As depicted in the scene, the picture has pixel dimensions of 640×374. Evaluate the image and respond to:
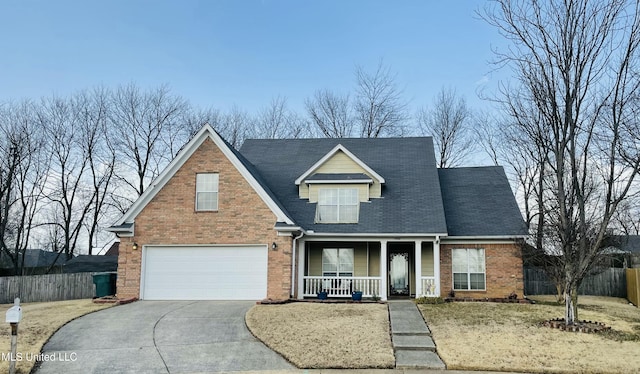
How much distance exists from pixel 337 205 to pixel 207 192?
5.32 meters

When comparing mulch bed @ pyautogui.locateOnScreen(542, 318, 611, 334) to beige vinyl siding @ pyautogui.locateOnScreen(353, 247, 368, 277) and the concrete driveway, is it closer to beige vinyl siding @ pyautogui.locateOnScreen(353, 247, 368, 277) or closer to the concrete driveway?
the concrete driveway

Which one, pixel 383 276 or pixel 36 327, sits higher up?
pixel 383 276

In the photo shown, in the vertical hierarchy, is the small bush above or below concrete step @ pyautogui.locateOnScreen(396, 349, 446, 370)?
above

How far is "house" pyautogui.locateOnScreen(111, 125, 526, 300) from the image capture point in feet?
60.8

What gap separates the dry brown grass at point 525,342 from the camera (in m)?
10.3

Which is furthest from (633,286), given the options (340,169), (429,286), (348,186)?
(340,169)

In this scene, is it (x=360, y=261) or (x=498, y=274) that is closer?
(x=498, y=274)

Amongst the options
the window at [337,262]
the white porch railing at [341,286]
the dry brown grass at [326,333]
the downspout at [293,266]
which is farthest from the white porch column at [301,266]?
the dry brown grass at [326,333]

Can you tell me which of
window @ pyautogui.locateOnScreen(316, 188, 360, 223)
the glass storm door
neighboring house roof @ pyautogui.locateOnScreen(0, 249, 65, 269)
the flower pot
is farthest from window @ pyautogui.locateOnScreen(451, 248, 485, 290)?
neighboring house roof @ pyautogui.locateOnScreen(0, 249, 65, 269)

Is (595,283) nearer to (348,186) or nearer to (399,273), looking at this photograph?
(399,273)

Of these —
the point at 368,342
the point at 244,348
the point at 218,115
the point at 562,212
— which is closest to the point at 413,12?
the point at 562,212

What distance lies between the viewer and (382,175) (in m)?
22.6

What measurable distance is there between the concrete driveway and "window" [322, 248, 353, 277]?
5.50 m

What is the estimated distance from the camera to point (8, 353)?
11156 millimetres
